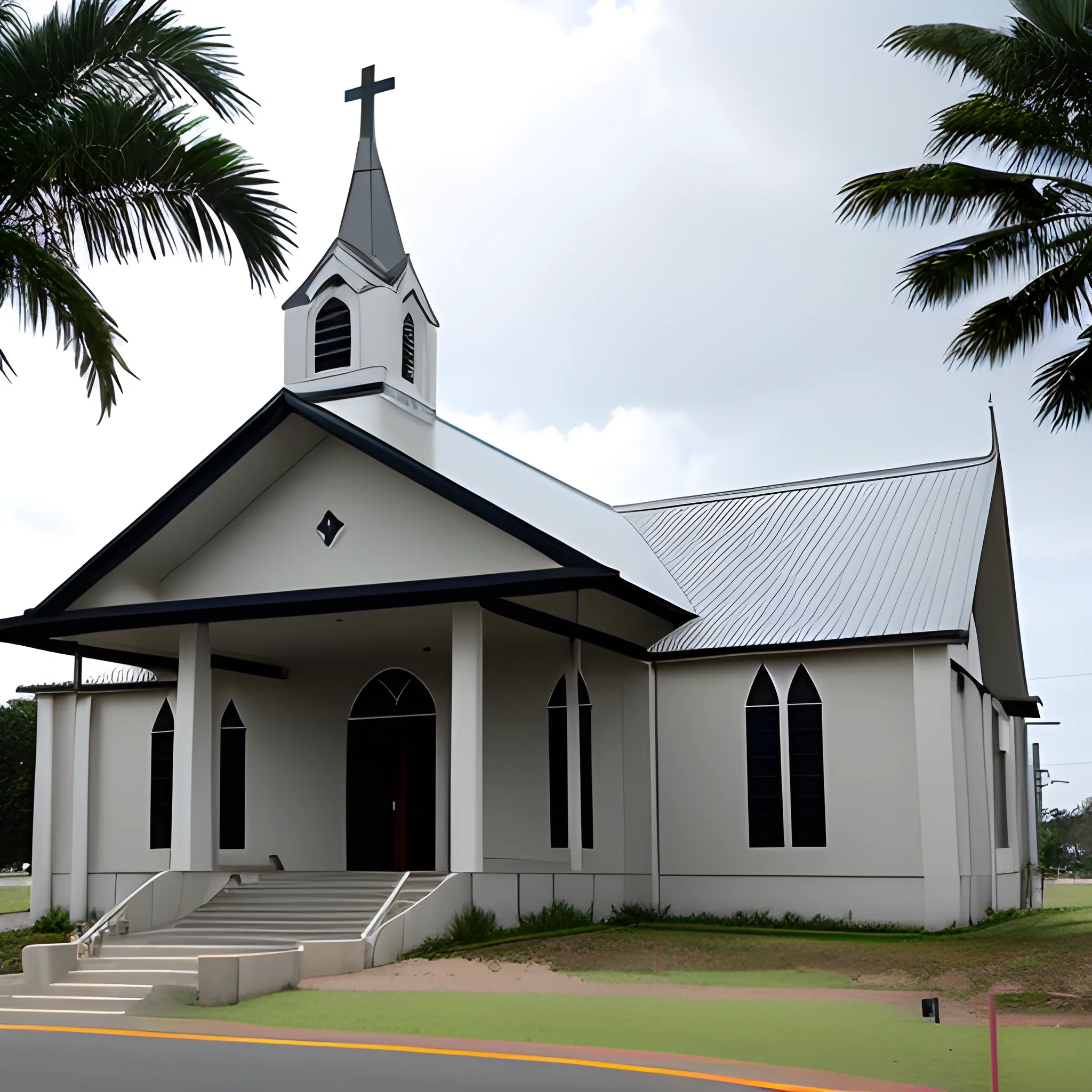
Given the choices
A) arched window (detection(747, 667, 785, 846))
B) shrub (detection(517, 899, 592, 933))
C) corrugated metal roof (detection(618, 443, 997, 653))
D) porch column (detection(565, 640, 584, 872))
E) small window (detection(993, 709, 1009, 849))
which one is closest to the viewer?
shrub (detection(517, 899, 592, 933))

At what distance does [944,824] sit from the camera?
22.3m

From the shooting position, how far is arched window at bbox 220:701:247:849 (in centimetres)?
2684

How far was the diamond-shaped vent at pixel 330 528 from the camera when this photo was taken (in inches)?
864

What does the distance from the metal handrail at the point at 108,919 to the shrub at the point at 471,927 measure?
14.9 feet

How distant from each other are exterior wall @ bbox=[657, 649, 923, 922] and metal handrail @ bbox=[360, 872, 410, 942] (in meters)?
6.43

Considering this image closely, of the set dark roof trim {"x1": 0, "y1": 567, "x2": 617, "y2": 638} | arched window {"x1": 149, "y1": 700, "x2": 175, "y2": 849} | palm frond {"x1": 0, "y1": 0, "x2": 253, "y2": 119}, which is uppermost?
palm frond {"x1": 0, "y1": 0, "x2": 253, "y2": 119}

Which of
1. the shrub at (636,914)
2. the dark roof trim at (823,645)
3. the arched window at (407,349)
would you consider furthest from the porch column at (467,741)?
the arched window at (407,349)

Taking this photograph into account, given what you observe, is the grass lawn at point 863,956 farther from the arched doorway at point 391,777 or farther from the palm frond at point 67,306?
the palm frond at point 67,306

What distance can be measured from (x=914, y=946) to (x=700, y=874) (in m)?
5.18

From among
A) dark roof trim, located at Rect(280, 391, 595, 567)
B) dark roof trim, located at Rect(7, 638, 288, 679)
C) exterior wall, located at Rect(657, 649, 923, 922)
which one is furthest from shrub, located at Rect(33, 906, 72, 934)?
exterior wall, located at Rect(657, 649, 923, 922)

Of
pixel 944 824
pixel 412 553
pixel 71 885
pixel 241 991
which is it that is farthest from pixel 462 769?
pixel 71 885

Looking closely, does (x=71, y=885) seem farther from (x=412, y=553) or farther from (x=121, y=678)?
(x=412, y=553)

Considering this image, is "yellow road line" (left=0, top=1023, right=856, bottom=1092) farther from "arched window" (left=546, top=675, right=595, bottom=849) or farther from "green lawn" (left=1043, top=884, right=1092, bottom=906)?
"green lawn" (left=1043, top=884, right=1092, bottom=906)

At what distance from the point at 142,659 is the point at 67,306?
13740 mm
